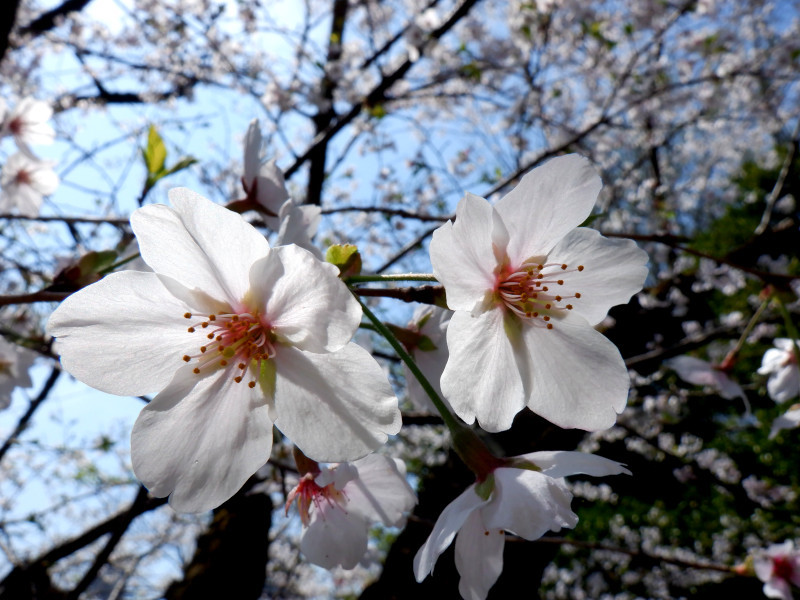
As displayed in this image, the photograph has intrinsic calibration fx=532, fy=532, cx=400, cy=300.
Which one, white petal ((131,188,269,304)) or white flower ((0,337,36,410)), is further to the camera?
white flower ((0,337,36,410))

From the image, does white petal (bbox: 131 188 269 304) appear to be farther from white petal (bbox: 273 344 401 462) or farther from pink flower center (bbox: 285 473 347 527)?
pink flower center (bbox: 285 473 347 527)

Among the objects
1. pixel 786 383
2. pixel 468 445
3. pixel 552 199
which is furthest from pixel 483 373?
pixel 786 383

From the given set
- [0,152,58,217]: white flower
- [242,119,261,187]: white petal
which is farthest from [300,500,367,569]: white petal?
[0,152,58,217]: white flower

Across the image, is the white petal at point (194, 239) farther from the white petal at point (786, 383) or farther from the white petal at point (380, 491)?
the white petal at point (786, 383)

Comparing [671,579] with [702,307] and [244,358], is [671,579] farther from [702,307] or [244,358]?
[244,358]

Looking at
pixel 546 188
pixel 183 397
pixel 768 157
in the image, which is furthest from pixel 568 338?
pixel 768 157

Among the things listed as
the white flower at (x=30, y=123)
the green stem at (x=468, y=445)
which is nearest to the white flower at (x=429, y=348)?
the green stem at (x=468, y=445)
